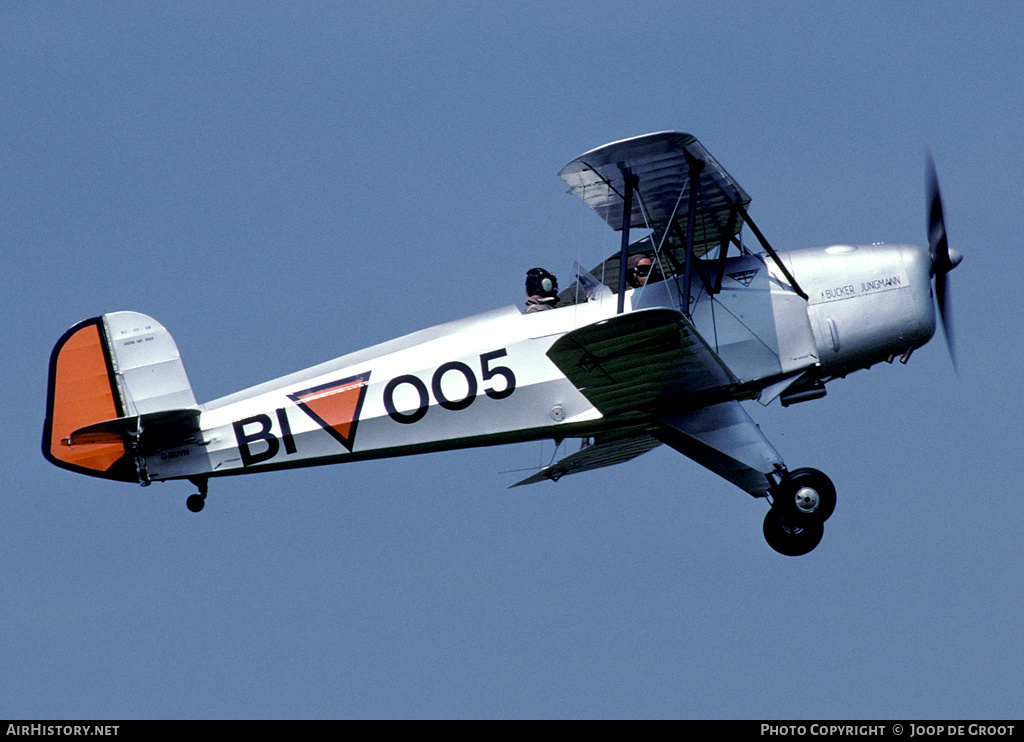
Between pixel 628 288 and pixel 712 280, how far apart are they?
0.78 metres

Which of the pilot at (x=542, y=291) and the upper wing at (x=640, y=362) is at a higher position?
the pilot at (x=542, y=291)

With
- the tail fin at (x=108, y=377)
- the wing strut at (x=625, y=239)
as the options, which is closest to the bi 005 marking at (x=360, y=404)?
the tail fin at (x=108, y=377)

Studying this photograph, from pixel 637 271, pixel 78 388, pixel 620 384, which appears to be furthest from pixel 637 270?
pixel 78 388

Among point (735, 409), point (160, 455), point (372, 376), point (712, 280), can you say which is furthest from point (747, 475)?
point (160, 455)

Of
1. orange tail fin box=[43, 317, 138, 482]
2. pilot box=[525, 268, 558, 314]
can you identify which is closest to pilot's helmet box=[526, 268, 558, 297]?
pilot box=[525, 268, 558, 314]

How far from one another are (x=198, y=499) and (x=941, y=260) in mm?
7436

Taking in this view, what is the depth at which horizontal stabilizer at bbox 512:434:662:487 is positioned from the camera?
13.3m

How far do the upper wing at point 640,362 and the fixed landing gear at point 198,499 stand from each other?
3.68 meters

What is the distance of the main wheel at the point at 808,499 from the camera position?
1138 cm

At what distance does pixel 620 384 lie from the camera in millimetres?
11180

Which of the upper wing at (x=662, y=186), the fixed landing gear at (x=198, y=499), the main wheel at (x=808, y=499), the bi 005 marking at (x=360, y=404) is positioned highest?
the upper wing at (x=662, y=186)

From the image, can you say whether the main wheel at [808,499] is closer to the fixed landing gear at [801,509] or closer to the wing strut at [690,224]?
the fixed landing gear at [801,509]
